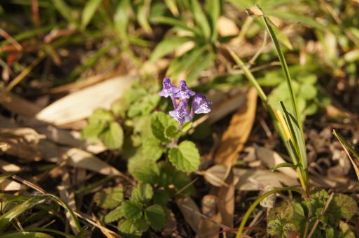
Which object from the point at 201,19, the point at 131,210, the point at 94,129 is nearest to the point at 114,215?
the point at 131,210

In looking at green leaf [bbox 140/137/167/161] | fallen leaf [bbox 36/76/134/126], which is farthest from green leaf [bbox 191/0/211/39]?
green leaf [bbox 140/137/167/161]

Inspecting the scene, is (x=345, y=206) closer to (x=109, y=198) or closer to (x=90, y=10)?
(x=109, y=198)

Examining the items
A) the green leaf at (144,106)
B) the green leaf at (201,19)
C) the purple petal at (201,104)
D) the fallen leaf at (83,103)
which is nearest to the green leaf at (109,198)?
the green leaf at (144,106)

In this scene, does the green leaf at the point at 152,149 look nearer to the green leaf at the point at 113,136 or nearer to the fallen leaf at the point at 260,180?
the green leaf at the point at 113,136

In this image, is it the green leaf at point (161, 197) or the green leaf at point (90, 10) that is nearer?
the green leaf at point (161, 197)

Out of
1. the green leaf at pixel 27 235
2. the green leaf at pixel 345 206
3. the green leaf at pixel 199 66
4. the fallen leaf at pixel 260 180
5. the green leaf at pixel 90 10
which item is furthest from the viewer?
the green leaf at pixel 90 10

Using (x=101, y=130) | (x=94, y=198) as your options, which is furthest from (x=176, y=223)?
(x=101, y=130)

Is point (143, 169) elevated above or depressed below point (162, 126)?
below
